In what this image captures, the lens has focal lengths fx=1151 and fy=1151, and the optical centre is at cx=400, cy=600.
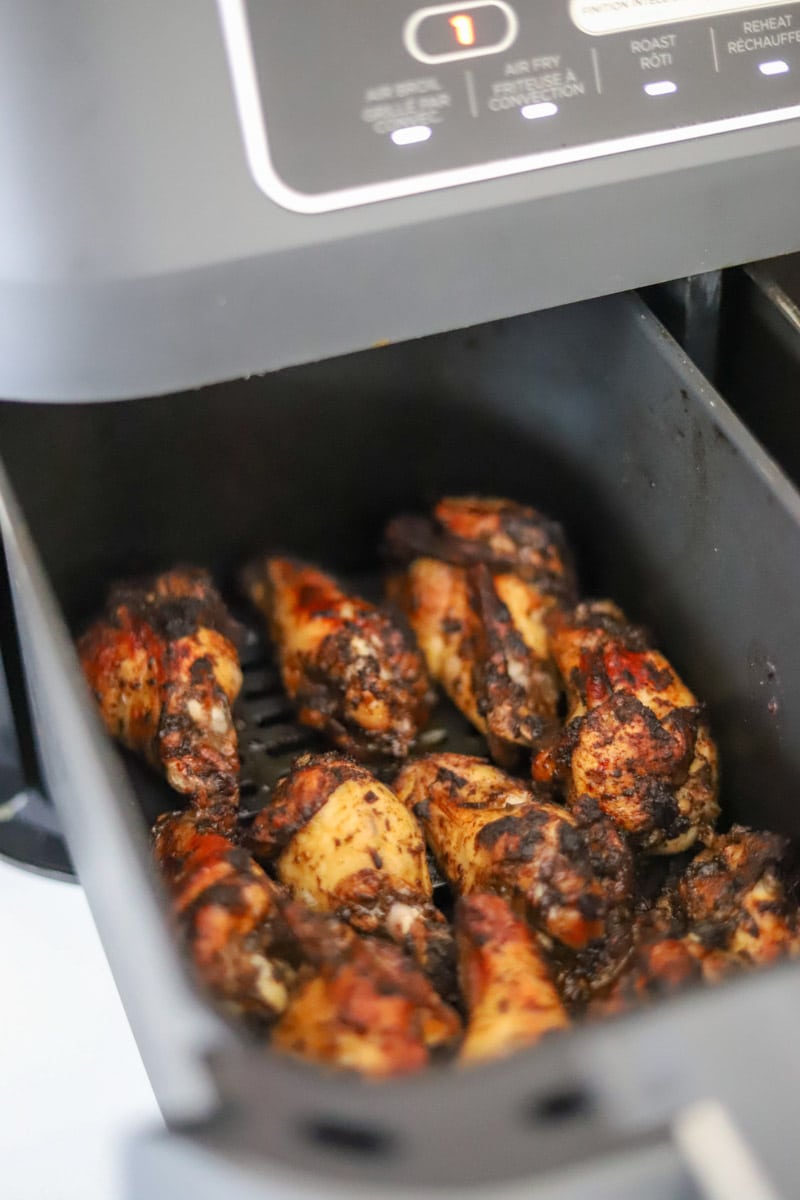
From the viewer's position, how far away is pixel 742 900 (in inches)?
24.8

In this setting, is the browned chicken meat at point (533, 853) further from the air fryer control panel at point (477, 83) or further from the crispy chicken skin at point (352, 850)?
the air fryer control panel at point (477, 83)

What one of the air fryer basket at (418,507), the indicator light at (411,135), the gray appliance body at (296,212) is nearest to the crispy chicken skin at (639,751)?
the air fryer basket at (418,507)

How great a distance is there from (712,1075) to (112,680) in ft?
1.70

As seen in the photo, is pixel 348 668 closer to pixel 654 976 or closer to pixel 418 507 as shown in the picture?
→ pixel 418 507

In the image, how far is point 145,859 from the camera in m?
0.46

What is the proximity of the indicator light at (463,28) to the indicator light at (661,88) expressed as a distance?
0.10 m

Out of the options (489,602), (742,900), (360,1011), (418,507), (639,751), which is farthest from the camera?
(418,507)

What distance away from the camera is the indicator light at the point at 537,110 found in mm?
563

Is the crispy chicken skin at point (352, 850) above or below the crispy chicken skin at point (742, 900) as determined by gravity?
above

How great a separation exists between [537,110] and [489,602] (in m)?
0.38

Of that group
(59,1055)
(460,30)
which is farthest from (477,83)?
(59,1055)

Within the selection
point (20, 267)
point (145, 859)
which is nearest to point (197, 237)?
point (20, 267)

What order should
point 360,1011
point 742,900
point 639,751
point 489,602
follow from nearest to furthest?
point 360,1011 → point 742,900 → point 639,751 → point 489,602

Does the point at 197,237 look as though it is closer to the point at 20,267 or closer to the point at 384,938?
the point at 20,267
